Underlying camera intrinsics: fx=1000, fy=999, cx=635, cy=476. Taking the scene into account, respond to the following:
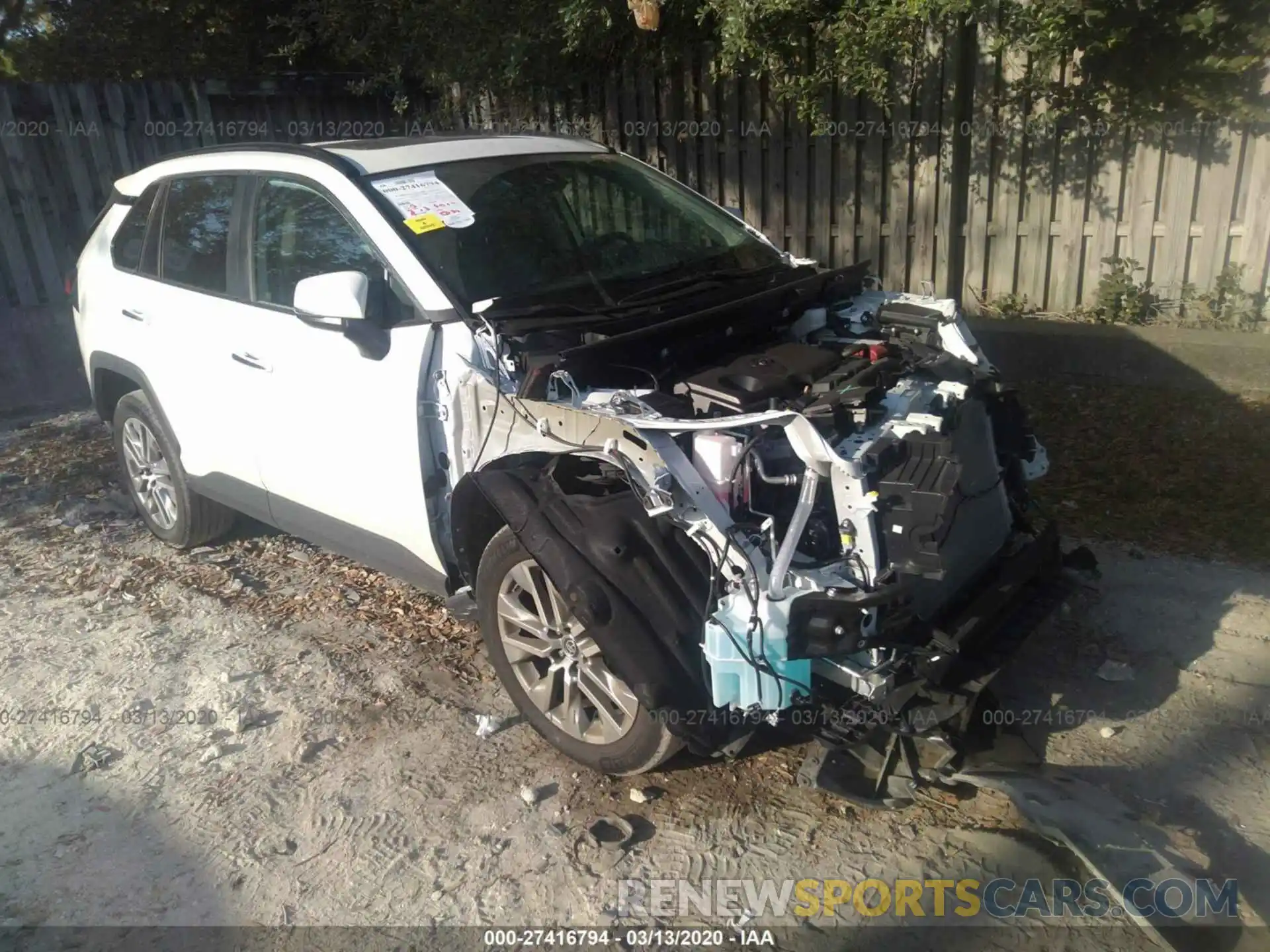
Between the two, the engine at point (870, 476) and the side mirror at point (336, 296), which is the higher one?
the side mirror at point (336, 296)

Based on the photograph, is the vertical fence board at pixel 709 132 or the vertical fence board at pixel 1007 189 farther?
the vertical fence board at pixel 709 132

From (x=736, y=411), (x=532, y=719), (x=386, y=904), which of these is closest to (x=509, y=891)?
(x=386, y=904)

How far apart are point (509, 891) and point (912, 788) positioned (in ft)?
4.15

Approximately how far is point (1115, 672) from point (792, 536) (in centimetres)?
184

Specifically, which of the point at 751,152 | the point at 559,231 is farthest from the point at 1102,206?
the point at 559,231

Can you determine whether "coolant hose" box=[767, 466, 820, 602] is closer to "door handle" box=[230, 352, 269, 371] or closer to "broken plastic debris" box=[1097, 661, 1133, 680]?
"broken plastic debris" box=[1097, 661, 1133, 680]

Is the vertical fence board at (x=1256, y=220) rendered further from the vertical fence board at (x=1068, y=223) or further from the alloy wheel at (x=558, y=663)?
the alloy wheel at (x=558, y=663)

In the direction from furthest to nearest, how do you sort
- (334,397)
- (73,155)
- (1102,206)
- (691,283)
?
(73,155) < (1102,206) < (691,283) < (334,397)

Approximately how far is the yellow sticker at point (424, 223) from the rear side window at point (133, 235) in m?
2.12

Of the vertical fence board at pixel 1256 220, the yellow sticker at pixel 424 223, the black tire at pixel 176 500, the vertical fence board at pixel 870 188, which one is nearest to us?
the yellow sticker at pixel 424 223

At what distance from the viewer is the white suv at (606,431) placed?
9.57ft

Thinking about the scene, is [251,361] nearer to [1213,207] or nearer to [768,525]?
[768,525]

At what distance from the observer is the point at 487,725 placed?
3783 millimetres

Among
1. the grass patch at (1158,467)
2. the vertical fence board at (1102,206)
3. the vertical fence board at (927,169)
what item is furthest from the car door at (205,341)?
the vertical fence board at (1102,206)
